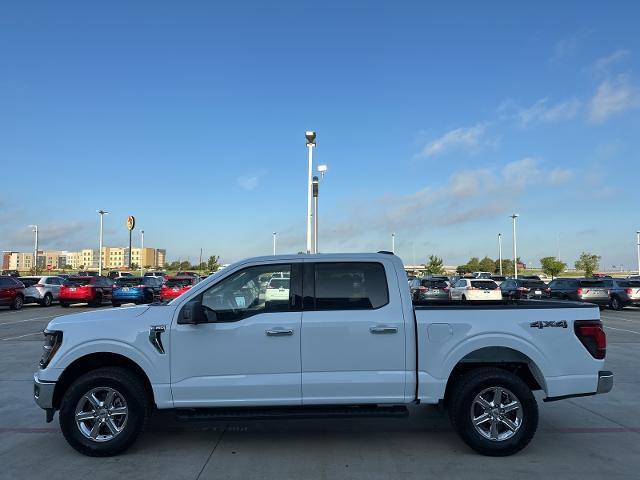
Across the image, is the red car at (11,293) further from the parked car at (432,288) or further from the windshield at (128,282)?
the parked car at (432,288)

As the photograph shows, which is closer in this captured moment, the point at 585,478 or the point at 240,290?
the point at 585,478

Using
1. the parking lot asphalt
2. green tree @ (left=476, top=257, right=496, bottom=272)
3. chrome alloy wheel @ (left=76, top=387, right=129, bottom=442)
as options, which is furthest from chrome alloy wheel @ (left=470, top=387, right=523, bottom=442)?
green tree @ (left=476, top=257, right=496, bottom=272)

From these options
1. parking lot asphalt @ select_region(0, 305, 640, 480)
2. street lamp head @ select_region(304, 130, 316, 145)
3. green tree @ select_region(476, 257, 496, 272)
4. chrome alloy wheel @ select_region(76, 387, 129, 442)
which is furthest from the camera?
green tree @ select_region(476, 257, 496, 272)

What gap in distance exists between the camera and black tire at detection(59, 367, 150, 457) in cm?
515

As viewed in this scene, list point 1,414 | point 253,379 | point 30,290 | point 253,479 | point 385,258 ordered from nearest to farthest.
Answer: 1. point 253,479
2. point 253,379
3. point 385,258
4. point 1,414
5. point 30,290

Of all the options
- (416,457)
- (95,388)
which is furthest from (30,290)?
(416,457)

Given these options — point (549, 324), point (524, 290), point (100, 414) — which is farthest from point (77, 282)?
point (549, 324)

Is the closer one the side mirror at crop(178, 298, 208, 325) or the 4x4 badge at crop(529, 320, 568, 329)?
the side mirror at crop(178, 298, 208, 325)

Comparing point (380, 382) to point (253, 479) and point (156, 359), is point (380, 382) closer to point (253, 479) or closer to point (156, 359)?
point (253, 479)

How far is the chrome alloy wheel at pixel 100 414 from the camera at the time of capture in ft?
17.0

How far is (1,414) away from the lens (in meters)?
6.73

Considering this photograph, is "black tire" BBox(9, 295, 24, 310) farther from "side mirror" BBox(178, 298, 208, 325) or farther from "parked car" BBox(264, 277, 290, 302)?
"parked car" BBox(264, 277, 290, 302)

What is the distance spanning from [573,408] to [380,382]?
3.51 metres

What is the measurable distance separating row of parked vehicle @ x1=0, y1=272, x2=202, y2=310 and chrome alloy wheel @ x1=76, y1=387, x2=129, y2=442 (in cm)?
2010
